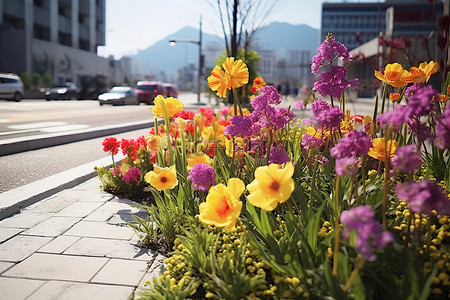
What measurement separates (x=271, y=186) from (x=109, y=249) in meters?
1.47

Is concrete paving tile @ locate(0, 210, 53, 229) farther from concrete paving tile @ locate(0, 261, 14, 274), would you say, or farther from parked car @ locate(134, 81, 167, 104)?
parked car @ locate(134, 81, 167, 104)

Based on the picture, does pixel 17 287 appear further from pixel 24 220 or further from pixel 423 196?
pixel 423 196

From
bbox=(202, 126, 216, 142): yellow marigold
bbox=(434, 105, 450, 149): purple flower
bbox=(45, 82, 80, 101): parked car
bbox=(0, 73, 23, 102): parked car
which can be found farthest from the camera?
bbox=(45, 82, 80, 101): parked car

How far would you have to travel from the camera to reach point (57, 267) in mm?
2580

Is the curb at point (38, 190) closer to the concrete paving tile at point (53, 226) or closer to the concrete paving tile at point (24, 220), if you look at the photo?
the concrete paving tile at point (24, 220)

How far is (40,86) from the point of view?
3969cm

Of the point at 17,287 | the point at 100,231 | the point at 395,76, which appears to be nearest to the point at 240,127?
the point at 395,76

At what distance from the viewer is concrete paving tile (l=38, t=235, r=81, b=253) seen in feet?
9.37

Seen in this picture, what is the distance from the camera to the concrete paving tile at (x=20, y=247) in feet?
9.01

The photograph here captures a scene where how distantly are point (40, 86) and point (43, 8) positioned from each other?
27.4ft

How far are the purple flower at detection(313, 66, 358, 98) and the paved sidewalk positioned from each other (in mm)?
1453

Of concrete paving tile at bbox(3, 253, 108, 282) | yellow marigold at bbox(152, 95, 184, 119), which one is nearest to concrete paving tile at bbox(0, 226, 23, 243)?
→ concrete paving tile at bbox(3, 253, 108, 282)

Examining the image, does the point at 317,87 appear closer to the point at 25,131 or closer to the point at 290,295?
the point at 290,295

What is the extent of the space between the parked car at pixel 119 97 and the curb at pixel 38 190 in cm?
2295
